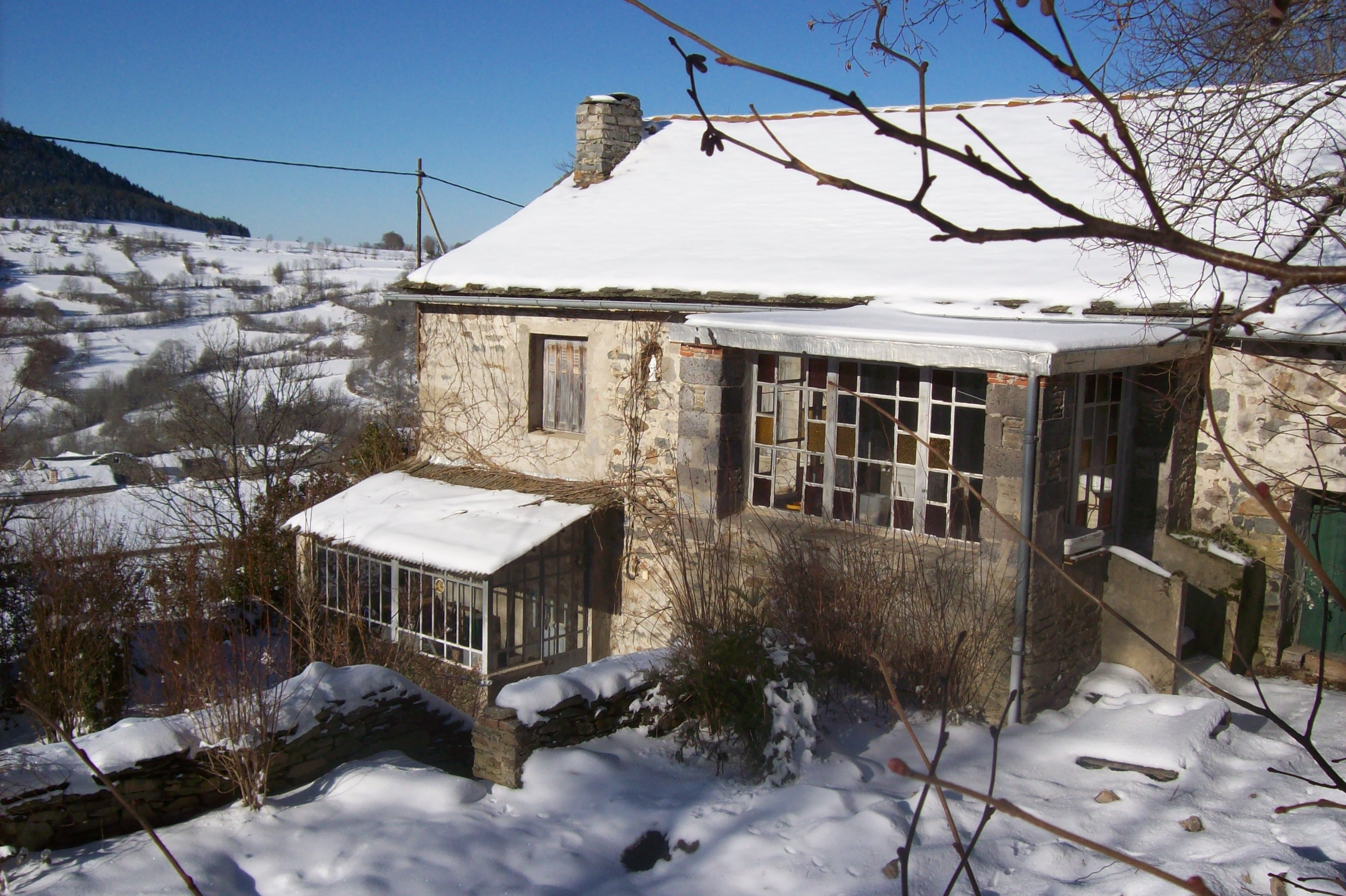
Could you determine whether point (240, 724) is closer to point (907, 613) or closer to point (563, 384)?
point (907, 613)

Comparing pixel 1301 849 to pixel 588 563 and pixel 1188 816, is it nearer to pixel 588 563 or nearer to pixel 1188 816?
pixel 1188 816

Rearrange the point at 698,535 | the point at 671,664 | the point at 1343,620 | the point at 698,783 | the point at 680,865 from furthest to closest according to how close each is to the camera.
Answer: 1. the point at 698,535
2. the point at 1343,620
3. the point at 671,664
4. the point at 698,783
5. the point at 680,865

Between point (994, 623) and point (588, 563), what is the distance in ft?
15.5

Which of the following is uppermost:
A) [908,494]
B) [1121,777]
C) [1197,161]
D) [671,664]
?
[1197,161]

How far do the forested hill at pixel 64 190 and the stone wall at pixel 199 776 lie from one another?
43.4 metres

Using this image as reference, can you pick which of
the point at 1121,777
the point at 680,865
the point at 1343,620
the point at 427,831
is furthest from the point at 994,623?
the point at 427,831

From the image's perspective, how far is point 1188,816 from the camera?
5.61 m

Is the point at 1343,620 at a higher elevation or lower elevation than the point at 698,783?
higher

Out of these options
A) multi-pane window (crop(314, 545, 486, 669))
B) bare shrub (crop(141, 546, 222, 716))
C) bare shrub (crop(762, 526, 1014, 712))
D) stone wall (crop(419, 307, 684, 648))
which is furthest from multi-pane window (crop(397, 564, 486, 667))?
bare shrub (crop(762, 526, 1014, 712))

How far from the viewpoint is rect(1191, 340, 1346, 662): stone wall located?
7.33m

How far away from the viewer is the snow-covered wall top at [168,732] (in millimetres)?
5047

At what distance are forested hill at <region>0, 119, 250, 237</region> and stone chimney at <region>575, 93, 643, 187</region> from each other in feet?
123

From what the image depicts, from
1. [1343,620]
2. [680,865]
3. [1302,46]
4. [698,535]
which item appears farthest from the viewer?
[698,535]

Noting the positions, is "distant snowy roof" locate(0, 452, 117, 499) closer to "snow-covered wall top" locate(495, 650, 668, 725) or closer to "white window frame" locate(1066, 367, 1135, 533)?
"snow-covered wall top" locate(495, 650, 668, 725)
